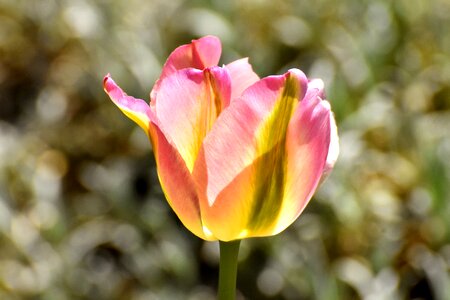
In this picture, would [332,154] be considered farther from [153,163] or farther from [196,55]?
[153,163]

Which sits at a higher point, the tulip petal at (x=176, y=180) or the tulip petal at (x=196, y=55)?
the tulip petal at (x=196, y=55)

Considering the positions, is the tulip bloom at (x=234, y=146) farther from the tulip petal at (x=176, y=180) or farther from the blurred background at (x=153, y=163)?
the blurred background at (x=153, y=163)

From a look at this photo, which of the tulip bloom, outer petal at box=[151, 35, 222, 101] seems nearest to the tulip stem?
the tulip bloom

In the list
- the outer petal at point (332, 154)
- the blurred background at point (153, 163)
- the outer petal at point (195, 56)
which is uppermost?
the outer petal at point (195, 56)

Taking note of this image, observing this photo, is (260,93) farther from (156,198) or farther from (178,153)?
(156,198)

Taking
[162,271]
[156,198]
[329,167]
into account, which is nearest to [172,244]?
[162,271]

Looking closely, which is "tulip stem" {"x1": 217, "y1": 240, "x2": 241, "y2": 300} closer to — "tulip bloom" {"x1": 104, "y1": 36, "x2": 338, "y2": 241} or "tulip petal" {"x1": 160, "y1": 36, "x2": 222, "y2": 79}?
"tulip bloom" {"x1": 104, "y1": 36, "x2": 338, "y2": 241}

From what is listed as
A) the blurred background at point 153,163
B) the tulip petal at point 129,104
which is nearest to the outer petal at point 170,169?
the tulip petal at point 129,104

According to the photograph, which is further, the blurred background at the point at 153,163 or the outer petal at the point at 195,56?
the blurred background at the point at 153,163

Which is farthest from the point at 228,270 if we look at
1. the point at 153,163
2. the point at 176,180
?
the point at 153,163
